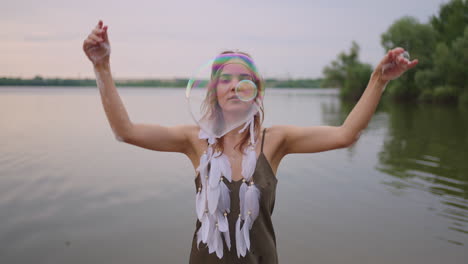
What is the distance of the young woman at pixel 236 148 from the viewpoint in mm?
2271

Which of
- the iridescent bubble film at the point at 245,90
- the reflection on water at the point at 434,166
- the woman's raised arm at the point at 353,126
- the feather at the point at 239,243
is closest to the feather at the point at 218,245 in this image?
the feather at the point at 239,243

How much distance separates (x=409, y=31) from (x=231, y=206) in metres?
54.9

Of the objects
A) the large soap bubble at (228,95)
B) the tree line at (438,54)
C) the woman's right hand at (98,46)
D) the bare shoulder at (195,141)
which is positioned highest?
the tree line at (438,54)

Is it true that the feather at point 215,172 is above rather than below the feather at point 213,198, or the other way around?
above

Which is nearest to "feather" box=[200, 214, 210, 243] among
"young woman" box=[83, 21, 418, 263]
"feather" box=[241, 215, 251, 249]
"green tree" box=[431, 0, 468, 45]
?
"young woman" box=[83, 21, 418, 263]

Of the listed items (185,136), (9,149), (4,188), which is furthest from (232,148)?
(9,149)

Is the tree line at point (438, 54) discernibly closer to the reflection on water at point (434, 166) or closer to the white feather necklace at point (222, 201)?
the reflection on water at point (434, 166)

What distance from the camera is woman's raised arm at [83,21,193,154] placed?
1.97 m

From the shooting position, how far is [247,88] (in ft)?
Answer: 7.51

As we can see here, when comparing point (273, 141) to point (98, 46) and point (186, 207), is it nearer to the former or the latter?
point (98, 46)

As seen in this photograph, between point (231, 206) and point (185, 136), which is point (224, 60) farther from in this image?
point (231, 206)

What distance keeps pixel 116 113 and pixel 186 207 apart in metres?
6.17

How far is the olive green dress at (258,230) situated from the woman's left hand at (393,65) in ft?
2.65

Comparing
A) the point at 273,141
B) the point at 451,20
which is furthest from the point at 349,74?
the point at 273,141
